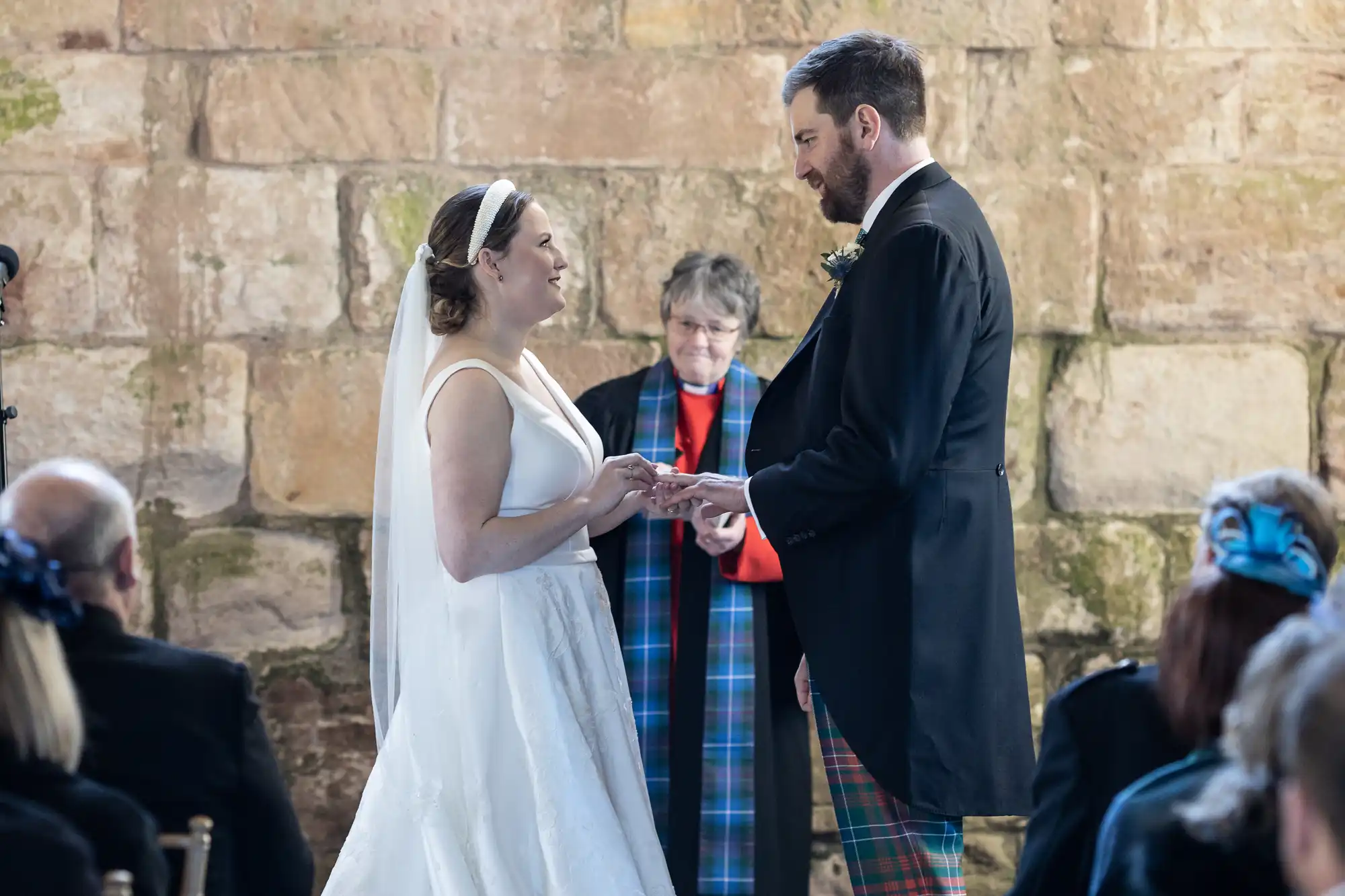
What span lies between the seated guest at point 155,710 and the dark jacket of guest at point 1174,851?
0.94 meters

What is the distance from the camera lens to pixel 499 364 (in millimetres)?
2908

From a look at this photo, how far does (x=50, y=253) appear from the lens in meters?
3.75

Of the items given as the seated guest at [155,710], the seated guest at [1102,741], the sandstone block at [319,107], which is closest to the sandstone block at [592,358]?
the sandstone block at [319,107]

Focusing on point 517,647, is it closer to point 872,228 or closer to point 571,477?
point 571,477

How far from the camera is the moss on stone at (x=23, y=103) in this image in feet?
12.2

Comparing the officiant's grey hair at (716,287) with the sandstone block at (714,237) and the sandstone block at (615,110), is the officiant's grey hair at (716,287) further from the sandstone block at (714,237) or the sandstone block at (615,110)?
the sandstone block at (615,110)

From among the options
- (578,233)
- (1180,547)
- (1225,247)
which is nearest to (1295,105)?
(1225,247)

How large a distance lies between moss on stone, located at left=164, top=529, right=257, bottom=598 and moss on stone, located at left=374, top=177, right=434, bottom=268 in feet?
Answer: 2.84

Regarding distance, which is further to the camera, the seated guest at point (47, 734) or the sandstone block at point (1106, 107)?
the sandstone block at point (1106, 107)

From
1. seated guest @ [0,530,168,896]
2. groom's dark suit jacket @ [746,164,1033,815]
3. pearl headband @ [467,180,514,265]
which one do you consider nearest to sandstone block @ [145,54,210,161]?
pearl headband @ [467,180,514,265]

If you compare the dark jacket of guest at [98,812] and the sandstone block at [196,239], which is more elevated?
the sandstone block at [196,239]

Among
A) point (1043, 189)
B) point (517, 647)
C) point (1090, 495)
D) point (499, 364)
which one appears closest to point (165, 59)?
point (499, 364)

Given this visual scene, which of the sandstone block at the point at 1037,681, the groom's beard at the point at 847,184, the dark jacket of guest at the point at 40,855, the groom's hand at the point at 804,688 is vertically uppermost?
the groom's beard at the point at 847,184

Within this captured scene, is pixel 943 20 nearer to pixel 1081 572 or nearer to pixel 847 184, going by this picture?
pixel 847 184
